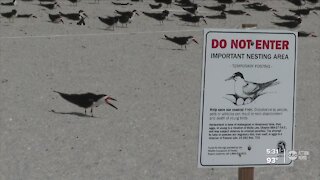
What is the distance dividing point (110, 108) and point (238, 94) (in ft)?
31.6

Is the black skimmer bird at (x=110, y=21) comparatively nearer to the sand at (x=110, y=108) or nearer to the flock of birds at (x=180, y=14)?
the flock of birds at (x=180, y=14)

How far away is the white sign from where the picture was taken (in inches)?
209

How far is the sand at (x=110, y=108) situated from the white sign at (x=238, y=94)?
4.49 meters

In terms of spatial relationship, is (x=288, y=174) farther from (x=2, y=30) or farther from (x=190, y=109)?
(x=2, y=30)

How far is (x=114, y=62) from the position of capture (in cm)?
2159

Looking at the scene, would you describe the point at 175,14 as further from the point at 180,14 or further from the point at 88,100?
the point at 88,100

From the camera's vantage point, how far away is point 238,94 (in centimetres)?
532

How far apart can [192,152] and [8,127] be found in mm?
4072

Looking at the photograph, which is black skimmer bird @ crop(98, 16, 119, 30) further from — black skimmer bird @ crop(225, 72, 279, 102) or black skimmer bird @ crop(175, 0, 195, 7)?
black skimmer bird @ crop(225, 72, 279, 102)

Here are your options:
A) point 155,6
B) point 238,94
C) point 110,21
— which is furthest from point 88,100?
point 155,6

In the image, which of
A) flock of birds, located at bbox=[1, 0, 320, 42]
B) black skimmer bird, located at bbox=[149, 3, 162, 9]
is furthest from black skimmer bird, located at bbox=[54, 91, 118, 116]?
black skimmer bird, located at bbox=[149, 3, 162, 9]

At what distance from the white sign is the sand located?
449cm

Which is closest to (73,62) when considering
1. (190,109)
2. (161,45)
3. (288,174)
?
(161,45)

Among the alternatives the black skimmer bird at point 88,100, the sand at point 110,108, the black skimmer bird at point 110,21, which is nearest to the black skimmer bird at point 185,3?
the sand at point 110,108
